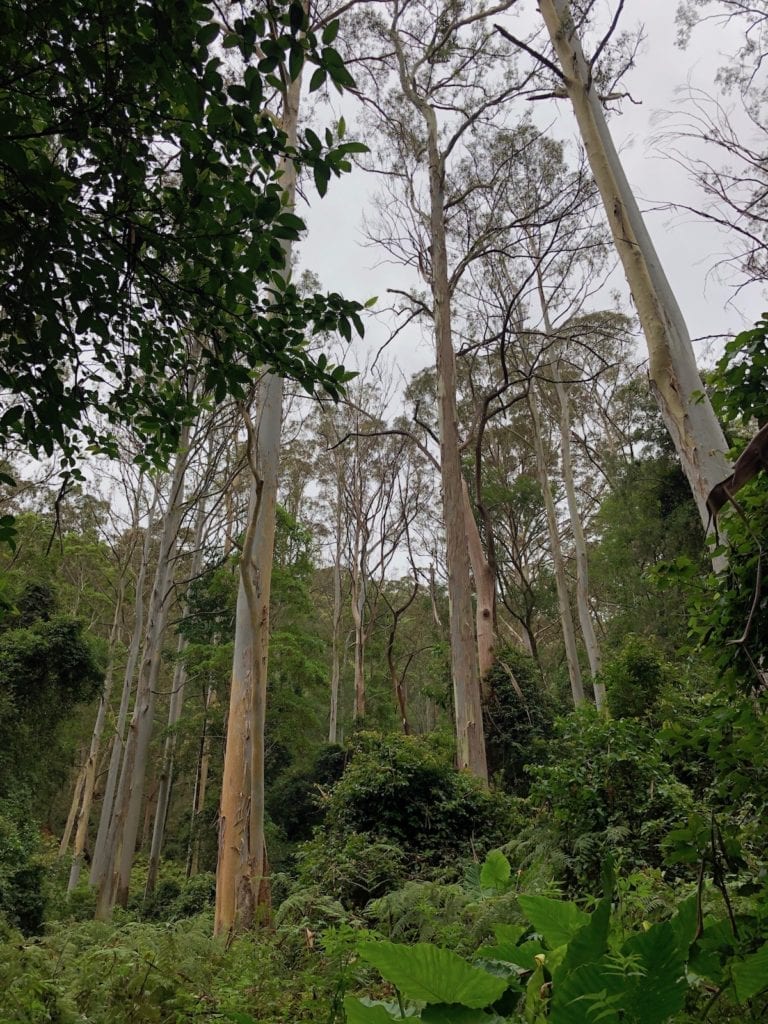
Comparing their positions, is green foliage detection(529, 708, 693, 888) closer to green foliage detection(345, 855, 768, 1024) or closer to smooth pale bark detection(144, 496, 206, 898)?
green foliage detection(345, 855, 768, 1024)

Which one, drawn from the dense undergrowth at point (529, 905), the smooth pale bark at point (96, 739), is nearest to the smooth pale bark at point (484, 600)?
the dense undergrowth at point (529, 905)

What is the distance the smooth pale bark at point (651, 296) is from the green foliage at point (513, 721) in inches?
258

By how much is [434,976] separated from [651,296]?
4.34 meters

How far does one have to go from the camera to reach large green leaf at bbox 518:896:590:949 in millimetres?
890

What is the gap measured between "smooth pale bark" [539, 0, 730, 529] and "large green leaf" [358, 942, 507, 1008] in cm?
283

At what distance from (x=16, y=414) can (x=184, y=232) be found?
760 mm

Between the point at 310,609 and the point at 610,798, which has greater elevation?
the point at 310,609

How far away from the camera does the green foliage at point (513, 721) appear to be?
9742 mm

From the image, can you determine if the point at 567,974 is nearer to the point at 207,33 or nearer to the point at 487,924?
the point at 487,924

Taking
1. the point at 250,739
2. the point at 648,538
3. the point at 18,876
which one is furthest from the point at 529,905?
the point at 648,538

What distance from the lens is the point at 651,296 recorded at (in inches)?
165

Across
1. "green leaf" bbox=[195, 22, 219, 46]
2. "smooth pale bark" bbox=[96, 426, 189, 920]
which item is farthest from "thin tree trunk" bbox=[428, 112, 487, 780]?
"green leaf" bbox=[195, 22, 219, 46]

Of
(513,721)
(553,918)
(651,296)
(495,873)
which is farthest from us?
(513,721)

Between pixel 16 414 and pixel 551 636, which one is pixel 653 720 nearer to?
pixel 16 414
